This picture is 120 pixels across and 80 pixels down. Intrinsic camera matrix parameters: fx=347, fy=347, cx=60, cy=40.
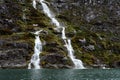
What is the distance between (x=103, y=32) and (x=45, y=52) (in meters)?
59.0

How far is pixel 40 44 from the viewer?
502ft

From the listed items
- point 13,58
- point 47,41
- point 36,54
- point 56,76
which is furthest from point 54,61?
point 56,76

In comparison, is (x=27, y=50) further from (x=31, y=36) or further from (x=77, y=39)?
(x=77, y=39)

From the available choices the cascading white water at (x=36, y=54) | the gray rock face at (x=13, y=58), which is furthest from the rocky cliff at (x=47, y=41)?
the cascading white water at (x=36, y=54)

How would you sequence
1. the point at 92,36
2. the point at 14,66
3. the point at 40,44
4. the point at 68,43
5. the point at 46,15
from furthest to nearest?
the point at 46,15 → the point at 92,36 → the point at 68,43 → the point at 40,44 → the point at 14,66

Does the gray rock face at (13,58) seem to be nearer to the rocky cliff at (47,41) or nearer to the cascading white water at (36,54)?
the rocky cliff at (47,41)

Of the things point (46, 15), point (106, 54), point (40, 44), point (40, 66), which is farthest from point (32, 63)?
point (46, 15)

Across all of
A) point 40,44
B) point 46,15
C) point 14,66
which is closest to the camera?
point 14,66

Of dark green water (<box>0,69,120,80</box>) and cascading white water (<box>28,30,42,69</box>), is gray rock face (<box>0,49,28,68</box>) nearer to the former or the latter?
cascading white water (<box>28,30,42,69</box>)

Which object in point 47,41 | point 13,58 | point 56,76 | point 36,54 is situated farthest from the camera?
point 47,41

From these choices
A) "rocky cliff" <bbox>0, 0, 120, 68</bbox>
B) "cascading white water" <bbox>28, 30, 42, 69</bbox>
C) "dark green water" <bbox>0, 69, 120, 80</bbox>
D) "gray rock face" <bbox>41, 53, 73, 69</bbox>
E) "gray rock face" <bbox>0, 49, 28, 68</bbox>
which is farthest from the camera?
"rocky cliff" <bbox>0, 0, 120, 68</bbox>

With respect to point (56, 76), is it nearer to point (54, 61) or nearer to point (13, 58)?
point (54, 61)

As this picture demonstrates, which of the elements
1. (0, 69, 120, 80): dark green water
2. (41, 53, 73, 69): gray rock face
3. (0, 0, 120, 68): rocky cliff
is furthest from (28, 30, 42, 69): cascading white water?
(0, 69, 120, 80): dark green water

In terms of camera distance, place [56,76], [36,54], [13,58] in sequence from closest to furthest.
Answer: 1. [56,76]
2. [13,58]
3. [36,54]
